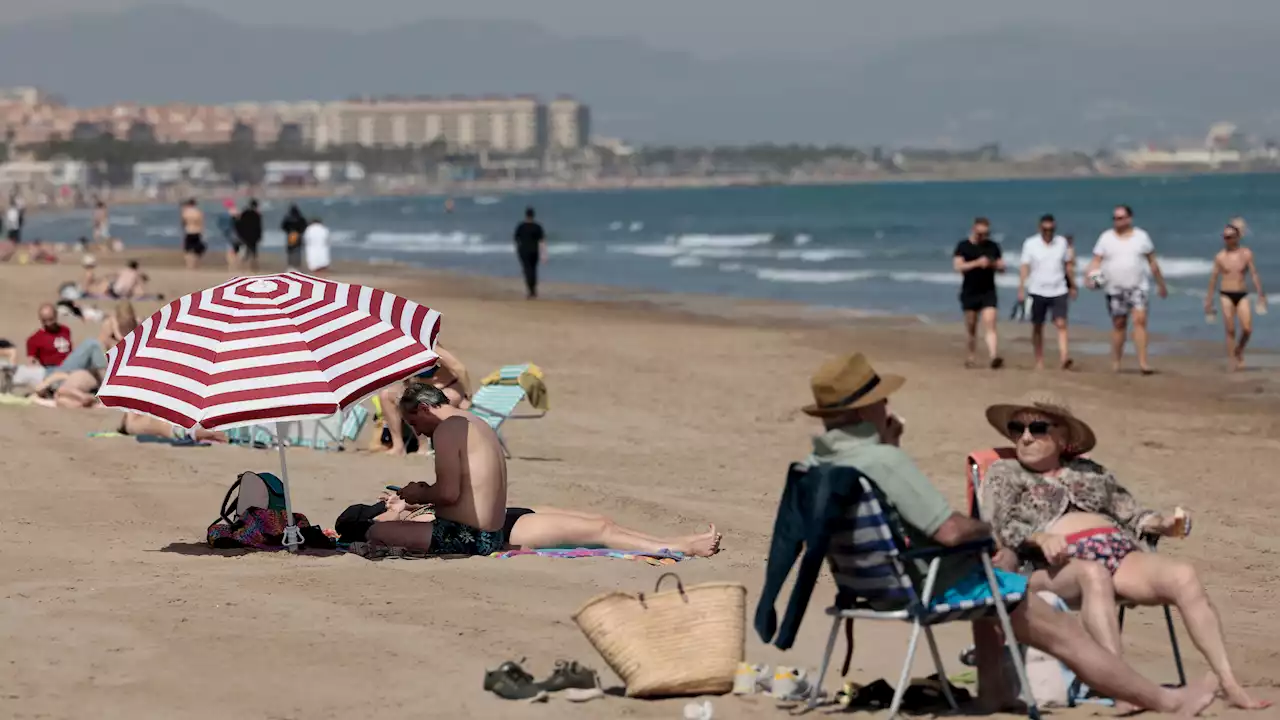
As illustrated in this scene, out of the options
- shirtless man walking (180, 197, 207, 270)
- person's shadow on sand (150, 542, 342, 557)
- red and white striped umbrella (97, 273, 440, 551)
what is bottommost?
shirtless man walking (180, 197, 207, 270)

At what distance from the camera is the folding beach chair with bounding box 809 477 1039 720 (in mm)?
5160

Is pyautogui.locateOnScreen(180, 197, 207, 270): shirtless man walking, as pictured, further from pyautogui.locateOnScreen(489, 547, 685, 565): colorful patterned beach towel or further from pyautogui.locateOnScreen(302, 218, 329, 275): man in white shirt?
pyautogui.locateOnScreen(489, 547, 685, 565): colorful patterned beach towel

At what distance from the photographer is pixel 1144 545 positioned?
19.1 ft

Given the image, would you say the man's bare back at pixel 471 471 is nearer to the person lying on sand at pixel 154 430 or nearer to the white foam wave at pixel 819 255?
the person lying on sand at pixel 154 430

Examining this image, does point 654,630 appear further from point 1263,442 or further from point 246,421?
point 1263,442

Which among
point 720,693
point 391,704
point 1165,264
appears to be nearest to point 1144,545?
point 720,693

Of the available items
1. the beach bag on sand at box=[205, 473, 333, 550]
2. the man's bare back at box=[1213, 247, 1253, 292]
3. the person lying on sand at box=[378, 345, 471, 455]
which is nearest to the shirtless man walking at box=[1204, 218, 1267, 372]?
the man's bare back at box=[1213, 247, 1253, 292]

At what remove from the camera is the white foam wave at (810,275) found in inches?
1430

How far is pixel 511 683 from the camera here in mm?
5555

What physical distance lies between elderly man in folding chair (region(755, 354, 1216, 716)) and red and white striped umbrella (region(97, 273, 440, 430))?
8.06ft

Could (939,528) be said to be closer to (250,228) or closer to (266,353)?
(266,353)

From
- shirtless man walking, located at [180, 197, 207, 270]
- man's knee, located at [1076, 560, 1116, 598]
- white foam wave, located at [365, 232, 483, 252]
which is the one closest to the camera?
man's knee, located at [1076, 560, 1116, 598]

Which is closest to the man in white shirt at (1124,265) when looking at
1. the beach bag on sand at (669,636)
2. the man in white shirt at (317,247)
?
the beach bag on sand at (669,636)

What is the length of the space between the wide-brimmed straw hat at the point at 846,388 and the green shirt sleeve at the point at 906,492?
0.15 metres
